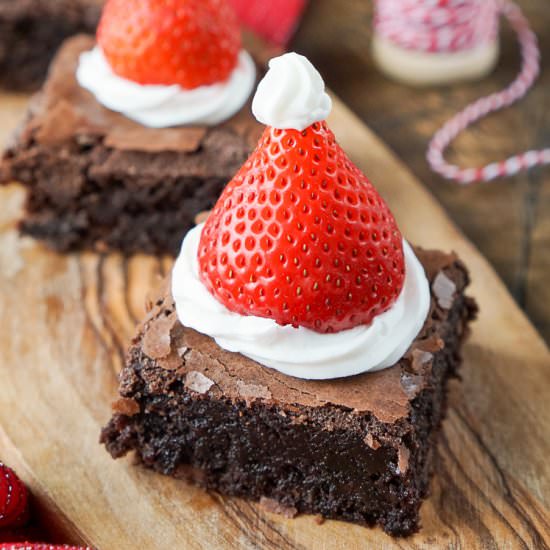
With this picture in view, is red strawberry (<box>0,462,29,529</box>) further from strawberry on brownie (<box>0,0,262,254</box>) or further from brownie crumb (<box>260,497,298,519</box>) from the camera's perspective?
strawberry on brownie (<box>0,0,262,254</box>)

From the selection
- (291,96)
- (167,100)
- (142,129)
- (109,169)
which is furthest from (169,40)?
(291,96)

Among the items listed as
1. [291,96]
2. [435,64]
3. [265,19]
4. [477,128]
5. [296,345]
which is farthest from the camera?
[265,19]

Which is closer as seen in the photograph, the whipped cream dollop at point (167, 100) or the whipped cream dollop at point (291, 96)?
the whipped cream dollop at point (291, 96)

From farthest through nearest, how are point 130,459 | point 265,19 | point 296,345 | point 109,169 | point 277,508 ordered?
point 265,19
point 109,169
point 130,459
point 277,508
point 296,345

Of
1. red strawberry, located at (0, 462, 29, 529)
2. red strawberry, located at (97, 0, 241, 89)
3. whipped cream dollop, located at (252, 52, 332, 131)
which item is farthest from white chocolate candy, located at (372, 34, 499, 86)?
red strawberry, located at (0, 462, 29, 529)

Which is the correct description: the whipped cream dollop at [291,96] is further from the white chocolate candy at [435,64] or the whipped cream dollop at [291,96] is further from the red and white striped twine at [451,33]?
the white chocolate candy at [435,64]

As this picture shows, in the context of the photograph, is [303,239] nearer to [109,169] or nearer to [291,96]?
[291,96]

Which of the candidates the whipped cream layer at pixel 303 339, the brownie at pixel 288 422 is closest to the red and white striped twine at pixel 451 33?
the brownie at pixel 288 422
